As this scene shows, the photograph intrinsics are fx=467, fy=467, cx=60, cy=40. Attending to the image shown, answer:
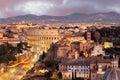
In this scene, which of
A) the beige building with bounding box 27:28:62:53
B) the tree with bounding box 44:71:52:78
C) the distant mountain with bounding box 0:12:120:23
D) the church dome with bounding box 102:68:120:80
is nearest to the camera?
the church dome with bounding box 102:68:120:80

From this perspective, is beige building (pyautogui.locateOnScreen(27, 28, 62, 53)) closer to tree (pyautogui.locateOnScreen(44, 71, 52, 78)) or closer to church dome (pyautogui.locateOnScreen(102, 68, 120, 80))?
tree (pyautogui.locateOnScreen(44, 71, 52, 78))

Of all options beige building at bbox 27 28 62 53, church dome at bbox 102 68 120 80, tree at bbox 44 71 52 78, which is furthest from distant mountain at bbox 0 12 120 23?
church dome at bbox 102 68 120 80

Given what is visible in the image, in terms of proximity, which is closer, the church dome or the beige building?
the church dome

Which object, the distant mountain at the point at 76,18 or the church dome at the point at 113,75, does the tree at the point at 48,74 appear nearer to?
the church dome at the point at 113,75

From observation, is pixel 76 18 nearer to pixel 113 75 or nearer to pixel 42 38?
pixel 42 38

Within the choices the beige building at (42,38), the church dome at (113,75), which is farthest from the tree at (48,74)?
the beige building at (42,38)

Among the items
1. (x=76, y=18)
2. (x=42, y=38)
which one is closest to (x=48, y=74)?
(x=42, y=38)

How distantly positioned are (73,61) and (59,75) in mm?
2692

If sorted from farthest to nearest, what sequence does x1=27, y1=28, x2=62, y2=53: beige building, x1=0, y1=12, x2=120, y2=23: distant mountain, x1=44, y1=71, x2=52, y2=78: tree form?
x1=0, y1=12, x2=120, y2=23: distant mountain
x1=27, y1=28, x2=62, y2=53: beige building
x1=44, y1=71, x2=52, y2=78: tree

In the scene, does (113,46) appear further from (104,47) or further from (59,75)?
(59,75)

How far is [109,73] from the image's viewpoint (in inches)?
794

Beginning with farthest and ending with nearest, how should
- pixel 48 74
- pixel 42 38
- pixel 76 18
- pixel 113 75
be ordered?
pixel 76 18 → pixel 42 38 → pixel 48 74 → pixel 113 75

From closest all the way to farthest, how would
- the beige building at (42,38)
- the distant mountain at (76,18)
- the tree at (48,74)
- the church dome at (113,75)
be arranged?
the church dome at (113,75), the tree at (48,74), the beige building at (42,38), the distant mountain at (76,18)

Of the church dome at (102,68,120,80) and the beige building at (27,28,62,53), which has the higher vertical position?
the church dome at (102,68,120,80)
